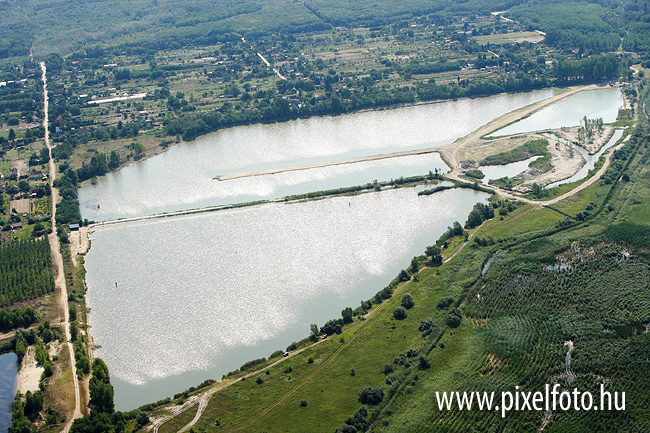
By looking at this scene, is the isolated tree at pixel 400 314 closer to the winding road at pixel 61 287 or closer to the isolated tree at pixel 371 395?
the isolated tree at pixel 371 395

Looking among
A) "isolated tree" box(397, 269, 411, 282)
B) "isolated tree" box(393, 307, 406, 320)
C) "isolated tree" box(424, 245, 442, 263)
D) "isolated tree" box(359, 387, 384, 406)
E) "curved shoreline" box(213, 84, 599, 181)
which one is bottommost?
"isolated tree" box(359, 387, 384, 406)

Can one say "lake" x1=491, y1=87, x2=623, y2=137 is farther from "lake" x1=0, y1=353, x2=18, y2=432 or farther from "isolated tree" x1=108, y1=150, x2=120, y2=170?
"lake" x1=0, y1=353, x2=18, y2=432

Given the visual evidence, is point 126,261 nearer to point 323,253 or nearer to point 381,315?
point 323,253

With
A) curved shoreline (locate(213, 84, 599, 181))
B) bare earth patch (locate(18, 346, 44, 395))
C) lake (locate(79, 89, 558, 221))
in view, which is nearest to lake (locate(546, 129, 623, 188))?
curved shoreline (locate(213, 84, 599, 181))

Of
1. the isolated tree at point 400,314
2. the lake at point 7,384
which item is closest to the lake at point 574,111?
the isolated tree at point 400,314

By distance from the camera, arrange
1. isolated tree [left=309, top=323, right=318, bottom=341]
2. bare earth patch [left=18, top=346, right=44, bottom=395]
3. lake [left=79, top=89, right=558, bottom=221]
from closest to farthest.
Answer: bare earth patch [left=18, top=346, right=44, bottom=395]
isolated tree [left=309, top=323, right=318, bottom=341]
lake [left=79, top=89, right=558, bottom=221]

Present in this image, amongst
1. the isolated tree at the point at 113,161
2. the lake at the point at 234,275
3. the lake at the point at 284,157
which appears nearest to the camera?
the lake at the point at 234,275

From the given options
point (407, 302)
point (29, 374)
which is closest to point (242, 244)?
point (407, 302)

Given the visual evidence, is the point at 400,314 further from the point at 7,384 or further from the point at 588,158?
the point at 588,158
